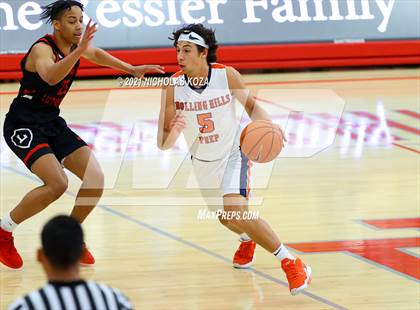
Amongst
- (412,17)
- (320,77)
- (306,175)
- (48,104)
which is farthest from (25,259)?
(412,17)

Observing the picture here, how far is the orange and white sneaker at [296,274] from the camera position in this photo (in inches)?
245

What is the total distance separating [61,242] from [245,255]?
3764 mm

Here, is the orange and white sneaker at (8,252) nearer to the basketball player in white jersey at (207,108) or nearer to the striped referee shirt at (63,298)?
the basketball player in white jersey at (207,108)

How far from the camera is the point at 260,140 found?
656 cm

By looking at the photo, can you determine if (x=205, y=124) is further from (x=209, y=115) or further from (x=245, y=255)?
(x=245, y=255)

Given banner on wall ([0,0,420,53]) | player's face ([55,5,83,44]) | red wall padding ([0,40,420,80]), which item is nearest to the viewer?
player's face ([55,5,83,44])

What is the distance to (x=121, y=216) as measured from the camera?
8398 mm

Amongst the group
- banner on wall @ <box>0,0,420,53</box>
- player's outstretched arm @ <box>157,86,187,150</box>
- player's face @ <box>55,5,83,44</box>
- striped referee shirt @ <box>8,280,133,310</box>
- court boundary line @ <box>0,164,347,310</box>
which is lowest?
court boundary line @ <box>0,164,347,310</box>

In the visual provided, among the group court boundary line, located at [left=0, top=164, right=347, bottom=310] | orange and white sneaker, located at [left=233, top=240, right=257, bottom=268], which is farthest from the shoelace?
court boundary line, located at [left=0, top=164, right=347, bottom=310]

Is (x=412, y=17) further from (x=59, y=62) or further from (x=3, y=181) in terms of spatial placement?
(x=59, y=62)

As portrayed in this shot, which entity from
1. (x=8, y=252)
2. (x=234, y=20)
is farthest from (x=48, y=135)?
(x=234, y=20)

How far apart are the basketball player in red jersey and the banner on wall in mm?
7737

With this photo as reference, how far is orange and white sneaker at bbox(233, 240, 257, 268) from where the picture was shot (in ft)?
22.7

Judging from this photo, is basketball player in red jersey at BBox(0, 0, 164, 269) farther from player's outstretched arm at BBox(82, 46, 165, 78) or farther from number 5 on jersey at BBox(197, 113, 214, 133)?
number 5 on jersey at BBox(197, 113, 214, 133)
